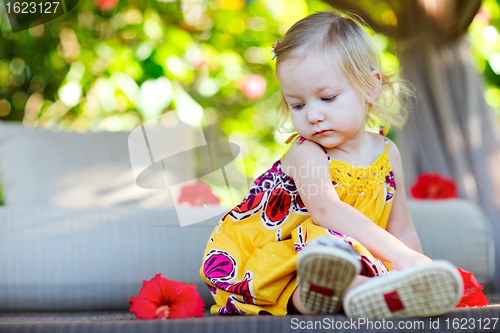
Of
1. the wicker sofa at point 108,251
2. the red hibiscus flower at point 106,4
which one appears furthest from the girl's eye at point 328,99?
the red hibiscus flower at point 106,4

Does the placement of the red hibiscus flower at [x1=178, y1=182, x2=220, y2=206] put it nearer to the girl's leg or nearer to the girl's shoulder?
the girl's shoulder

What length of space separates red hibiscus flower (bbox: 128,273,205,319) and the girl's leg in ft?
0.56

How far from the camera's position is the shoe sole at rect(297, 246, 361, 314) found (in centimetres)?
57

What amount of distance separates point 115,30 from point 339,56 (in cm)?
208

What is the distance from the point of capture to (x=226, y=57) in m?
2.53

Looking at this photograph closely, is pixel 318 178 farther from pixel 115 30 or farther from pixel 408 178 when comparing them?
pixel 115 30

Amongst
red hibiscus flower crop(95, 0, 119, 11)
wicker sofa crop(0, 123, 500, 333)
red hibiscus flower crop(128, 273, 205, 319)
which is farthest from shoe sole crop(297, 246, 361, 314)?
red hibiscus flower crop(95, 0, 119, 11)

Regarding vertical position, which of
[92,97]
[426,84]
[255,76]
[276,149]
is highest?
[426,84]

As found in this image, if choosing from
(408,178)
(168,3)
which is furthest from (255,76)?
(408,178)

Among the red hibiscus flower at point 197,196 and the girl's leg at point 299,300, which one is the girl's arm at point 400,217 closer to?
the girl's leg at point 299,300

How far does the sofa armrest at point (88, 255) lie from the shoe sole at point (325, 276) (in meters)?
0.63

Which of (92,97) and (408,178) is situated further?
(92,97)

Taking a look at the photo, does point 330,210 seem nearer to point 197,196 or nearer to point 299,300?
point 299,300

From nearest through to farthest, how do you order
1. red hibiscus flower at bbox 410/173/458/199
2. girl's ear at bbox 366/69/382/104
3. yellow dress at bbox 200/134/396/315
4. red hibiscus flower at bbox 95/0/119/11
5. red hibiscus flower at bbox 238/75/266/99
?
1. yellow dress at bbox 200/134/396/315
2. girl's ear at bbox 366/69/382/104
3. red hibiscus flower at bbox 410/173/458/199
4. red hibiscus flower at bbox 95/0/119/11
5. red hibiscus flower at bbox 238/75/266/99
